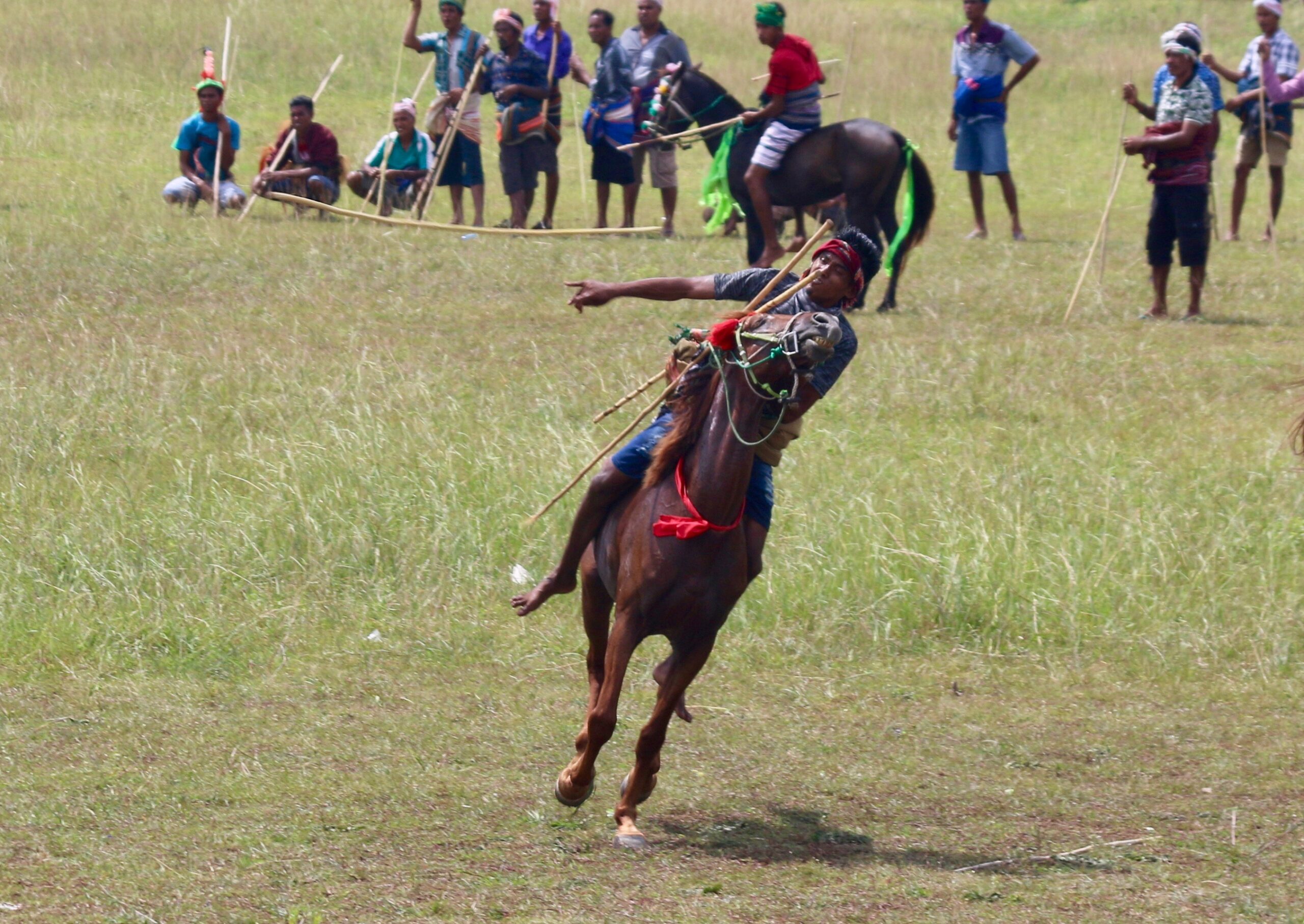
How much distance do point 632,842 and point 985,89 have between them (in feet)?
38.9

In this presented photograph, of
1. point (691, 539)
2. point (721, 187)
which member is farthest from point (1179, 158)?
point (691, 539)

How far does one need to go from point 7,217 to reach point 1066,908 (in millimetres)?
12333

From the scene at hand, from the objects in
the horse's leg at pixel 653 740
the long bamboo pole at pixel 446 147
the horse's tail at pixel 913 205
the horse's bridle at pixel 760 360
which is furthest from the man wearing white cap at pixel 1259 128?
the horse's leg at pixel 653 740

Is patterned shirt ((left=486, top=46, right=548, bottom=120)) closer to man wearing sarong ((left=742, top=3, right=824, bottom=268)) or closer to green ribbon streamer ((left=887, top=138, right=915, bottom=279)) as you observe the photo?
man wearing sarong ((left=742, top=3, right=824, bottom=268))

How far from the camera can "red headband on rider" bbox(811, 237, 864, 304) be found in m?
4.86

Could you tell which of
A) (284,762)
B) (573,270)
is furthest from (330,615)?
(573,270)

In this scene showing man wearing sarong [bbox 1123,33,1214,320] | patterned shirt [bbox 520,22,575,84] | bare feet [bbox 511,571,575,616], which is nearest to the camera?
bare feet [bbox 511,571,575,616]

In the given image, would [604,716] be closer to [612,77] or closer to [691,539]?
[691,539]

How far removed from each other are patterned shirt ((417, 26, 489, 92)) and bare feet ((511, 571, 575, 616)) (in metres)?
11.0

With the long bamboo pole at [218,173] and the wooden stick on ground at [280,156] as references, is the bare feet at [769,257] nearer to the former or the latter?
the wooden stick on ground at [280,156]

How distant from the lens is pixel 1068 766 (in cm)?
581

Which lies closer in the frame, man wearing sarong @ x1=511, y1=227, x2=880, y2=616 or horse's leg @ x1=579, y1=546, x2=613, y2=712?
man wearing sarong @ x1=511, y1=227, x2=880, y2=616

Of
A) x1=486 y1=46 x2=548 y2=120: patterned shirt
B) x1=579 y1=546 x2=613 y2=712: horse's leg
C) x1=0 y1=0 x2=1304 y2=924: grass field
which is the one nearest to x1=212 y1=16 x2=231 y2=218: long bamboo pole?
x1=0 y1=0 x2=1304 y2=924: grass field

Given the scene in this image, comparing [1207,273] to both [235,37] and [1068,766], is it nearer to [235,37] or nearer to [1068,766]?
[1068,766]
